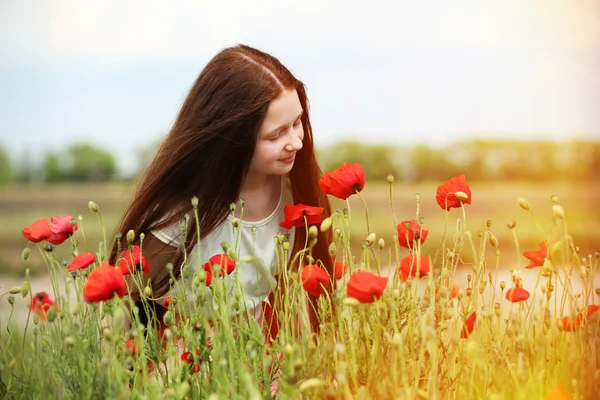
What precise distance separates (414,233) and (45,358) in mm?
573

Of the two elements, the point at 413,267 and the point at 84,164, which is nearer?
the point at 413,267

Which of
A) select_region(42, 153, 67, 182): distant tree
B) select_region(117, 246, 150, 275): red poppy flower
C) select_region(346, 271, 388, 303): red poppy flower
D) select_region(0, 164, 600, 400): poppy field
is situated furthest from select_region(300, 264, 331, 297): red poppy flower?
select_region(42, 153, 67, 182): distant tree

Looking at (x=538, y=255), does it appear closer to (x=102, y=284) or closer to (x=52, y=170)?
(x=102, y=284)

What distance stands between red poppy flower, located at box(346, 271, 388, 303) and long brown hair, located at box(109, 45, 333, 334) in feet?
1.28

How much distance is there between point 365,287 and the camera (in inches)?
31.7

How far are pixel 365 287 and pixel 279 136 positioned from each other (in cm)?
39

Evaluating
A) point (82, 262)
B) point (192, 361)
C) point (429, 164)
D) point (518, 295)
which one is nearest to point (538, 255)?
point (518, 295)

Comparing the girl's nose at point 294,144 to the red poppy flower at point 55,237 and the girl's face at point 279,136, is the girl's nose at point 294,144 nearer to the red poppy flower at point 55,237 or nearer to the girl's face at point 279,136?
the girl's face at point 279,136

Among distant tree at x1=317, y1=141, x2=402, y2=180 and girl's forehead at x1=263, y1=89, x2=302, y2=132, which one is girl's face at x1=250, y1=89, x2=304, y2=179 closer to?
girl's forehead at x1=263, y1=89, x2=302, y2=132

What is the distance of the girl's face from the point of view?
1.11 meters

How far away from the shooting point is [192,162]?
1161 millimetres

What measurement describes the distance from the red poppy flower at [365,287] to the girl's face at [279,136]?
36cm

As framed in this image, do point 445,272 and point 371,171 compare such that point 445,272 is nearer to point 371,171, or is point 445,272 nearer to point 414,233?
point 414,233

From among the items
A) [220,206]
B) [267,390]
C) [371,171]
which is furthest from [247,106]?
[371,171]
